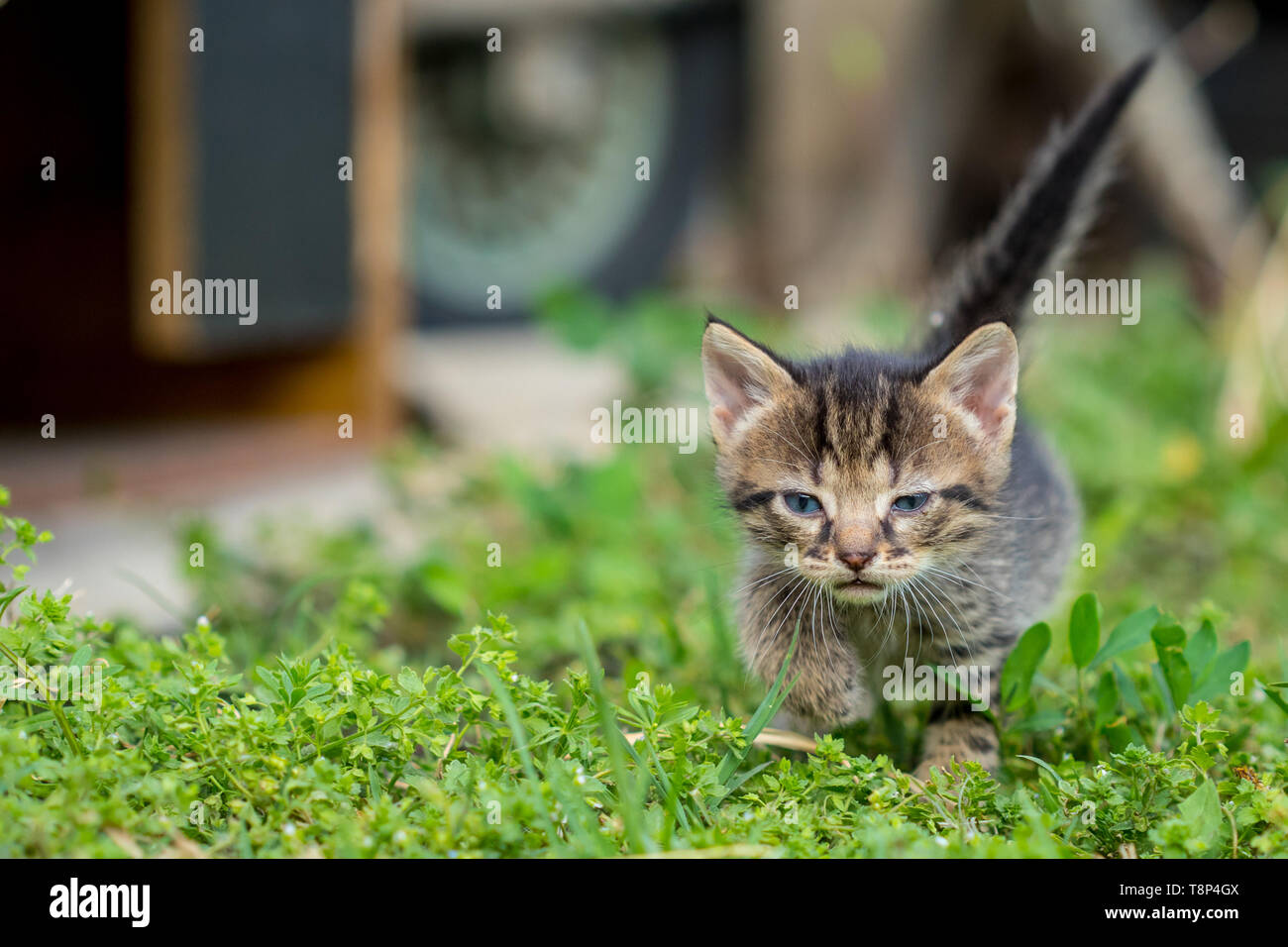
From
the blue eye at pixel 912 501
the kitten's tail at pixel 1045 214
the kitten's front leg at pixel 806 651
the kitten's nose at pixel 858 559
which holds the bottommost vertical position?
the kitten's front leg at pixel 806 651

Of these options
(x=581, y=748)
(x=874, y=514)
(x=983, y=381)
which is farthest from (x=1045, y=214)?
(x=581, y=748)

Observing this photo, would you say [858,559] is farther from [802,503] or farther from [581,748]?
[581,748]

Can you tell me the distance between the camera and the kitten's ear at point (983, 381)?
2.55 meters

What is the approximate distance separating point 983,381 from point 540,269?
6.09 m

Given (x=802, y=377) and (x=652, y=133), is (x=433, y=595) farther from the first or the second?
(x=652, y=133)

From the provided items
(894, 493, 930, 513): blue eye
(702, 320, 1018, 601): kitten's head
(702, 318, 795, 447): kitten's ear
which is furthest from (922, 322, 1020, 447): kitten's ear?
(702, 318, 795, 447): kitten's ear

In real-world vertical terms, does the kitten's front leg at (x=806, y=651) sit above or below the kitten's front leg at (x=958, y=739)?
above

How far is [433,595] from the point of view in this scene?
11.9 feet

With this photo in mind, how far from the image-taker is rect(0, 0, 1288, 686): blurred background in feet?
14.4

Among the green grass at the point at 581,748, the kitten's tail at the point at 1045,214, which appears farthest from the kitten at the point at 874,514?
the kitten's tail at the point at 1045,214

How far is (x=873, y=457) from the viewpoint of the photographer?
258 cm

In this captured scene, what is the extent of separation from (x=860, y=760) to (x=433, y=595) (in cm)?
174

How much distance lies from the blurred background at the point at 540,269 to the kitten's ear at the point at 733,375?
0.97ft

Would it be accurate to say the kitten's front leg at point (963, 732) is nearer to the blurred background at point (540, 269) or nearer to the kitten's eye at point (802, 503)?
the kitten's eye at point (802, 503)
